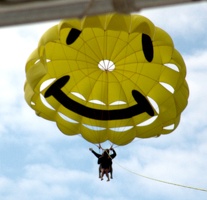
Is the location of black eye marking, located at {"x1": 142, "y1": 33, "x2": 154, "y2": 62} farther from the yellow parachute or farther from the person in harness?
the person in harness

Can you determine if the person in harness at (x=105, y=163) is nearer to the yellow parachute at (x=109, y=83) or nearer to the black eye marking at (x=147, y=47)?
the yellow parachute at (x=109, y=83)

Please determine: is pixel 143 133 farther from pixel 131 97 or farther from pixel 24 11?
pixel 24 11

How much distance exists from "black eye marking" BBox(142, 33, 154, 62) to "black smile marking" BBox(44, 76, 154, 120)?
1124 millimetres

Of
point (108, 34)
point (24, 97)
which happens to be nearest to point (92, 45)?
point (108, 34)

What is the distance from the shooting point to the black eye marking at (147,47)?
41.1ft

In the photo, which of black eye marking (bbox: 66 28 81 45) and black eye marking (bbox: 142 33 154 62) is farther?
black eye marking (bbox: 66 28 81 45)

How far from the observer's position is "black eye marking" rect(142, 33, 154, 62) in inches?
493

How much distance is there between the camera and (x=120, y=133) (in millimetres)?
13711

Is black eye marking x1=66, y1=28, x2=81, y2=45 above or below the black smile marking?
above

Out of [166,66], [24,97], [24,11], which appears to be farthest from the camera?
[24,97]

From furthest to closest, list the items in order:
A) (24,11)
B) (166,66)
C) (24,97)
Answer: (24,97) → (166,66) → (24,11)

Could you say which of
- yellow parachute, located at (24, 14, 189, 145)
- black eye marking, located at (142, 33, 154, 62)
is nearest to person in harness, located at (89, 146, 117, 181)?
yellow parachute, located at (24, 14, 189, 145)

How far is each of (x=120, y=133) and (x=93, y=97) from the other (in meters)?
1.26

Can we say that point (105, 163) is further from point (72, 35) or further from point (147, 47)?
point (72, 35)
